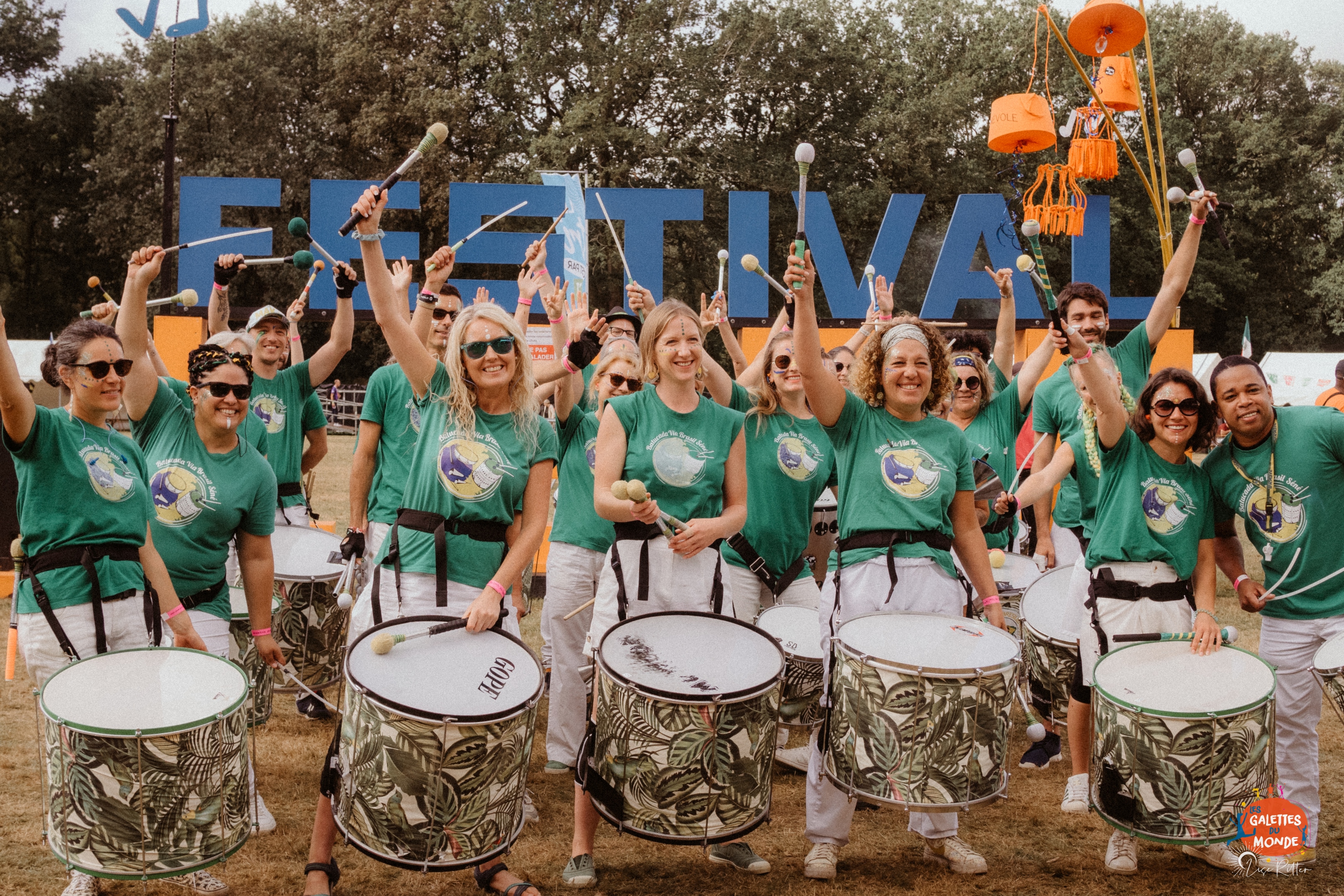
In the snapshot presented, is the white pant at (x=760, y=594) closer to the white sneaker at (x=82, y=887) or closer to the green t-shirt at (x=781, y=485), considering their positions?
the green t-shirt at (x=781, y=485)

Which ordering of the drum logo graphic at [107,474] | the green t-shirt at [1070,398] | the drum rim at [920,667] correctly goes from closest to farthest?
the drum rim at [920,667] < the drum logo graphic at [107,474] < the green t-shirt at [1070,398]

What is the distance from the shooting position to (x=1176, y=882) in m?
4.16

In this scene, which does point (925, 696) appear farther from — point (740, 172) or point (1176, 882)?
point (740, 172)

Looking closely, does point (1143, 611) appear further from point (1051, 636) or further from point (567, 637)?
point (567, 637)

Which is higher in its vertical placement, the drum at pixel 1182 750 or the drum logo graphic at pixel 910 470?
the drum logo graphic at pixel 910 470

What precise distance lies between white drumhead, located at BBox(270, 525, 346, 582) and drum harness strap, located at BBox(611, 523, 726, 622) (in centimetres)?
193

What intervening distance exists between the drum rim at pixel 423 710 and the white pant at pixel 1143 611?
2.33m

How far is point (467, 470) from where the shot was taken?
12.1 ft

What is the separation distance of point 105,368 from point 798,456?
114 inches

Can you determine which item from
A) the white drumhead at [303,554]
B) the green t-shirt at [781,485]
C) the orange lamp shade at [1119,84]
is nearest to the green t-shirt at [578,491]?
the green t-shirt at [781,485]

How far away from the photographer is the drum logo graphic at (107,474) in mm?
3539

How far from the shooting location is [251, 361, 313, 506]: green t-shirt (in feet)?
19.6

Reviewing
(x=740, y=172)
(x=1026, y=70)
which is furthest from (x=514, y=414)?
(x=1026, y=70)

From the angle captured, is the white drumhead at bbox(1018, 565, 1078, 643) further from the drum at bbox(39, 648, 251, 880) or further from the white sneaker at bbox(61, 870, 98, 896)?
the white sneaker at bbox(61, 870, 98, 896)
